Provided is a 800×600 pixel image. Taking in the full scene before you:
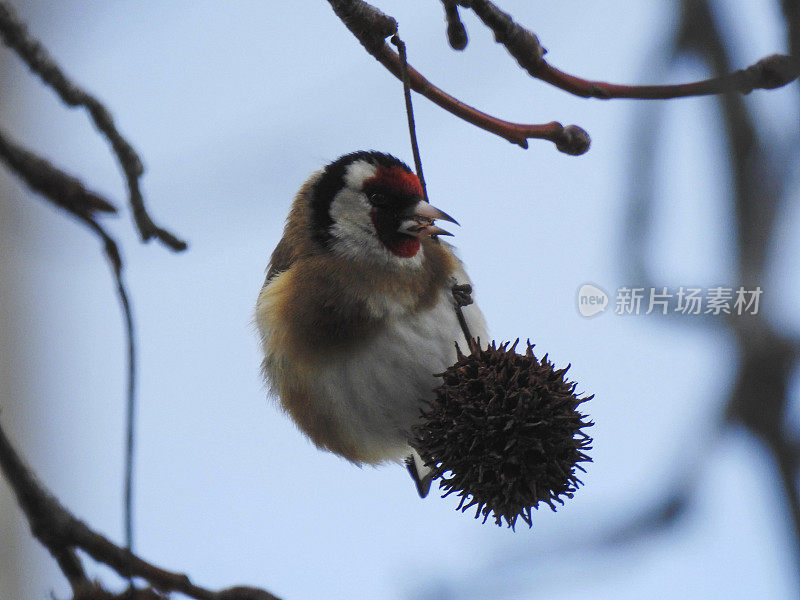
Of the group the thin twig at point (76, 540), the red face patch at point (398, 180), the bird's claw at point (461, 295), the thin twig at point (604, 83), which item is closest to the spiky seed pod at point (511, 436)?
the bird's claw at point (461, 295)

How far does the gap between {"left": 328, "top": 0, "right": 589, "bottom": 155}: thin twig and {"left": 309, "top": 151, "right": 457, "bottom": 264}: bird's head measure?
2.56 feet

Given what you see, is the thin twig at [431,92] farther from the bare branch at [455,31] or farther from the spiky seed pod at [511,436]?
the spiky seed pod at [511,436]

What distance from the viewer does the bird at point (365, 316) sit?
2502 millimetres

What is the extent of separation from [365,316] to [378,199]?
1.19 feet

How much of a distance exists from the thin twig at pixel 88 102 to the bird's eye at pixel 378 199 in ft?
4.59

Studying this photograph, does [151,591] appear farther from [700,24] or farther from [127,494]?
[700,24]

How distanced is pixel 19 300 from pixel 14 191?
2.56ft

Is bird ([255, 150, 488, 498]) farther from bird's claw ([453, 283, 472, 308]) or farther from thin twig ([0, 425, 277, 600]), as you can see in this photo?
thin twig ([0, 425, 277, 600])

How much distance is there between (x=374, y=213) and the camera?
2.70 meters

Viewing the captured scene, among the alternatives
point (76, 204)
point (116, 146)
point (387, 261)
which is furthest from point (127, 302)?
point (387, 261)

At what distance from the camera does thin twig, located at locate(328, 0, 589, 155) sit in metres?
1.60

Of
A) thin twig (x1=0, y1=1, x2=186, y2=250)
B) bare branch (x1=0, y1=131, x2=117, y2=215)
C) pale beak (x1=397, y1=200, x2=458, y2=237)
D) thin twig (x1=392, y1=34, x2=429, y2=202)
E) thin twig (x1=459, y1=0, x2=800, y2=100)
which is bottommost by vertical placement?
bare branch (x1=0, y1=131, x2=117, y2=215)

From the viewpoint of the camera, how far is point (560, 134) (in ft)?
5.76

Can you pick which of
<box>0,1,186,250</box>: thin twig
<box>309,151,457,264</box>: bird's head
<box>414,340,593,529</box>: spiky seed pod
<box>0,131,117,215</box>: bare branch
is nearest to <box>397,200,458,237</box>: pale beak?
<box>309,151,457,264</box>: bird's head
